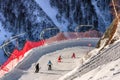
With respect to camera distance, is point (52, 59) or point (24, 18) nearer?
point (52, 59)

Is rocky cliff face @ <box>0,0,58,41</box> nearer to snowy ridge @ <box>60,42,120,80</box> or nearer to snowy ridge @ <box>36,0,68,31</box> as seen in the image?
snowy ridge @ <box>36,0,68,31</box>

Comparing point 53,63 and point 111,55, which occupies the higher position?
point 111,55

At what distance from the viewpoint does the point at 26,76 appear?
101 feet

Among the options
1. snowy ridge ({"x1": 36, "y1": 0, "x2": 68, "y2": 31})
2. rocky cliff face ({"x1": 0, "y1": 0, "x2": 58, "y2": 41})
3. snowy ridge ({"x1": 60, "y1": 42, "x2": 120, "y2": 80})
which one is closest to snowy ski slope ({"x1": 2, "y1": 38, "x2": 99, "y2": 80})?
snowy ridge ({"x1": 60, "y1": 42, "x2": 120, "y2": 80})

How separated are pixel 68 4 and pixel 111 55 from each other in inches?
3467

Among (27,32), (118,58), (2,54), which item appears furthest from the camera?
(27,32)

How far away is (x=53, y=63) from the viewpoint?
3441 centimetres

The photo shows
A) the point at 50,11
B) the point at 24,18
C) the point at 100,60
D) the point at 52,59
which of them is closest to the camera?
the point at 100,60

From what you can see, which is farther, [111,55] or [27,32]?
[27,32]

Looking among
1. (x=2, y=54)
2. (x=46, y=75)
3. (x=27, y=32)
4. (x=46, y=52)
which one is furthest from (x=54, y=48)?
(x=27, y=32)

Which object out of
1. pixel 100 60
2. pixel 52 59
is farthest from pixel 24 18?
pixel 100 60

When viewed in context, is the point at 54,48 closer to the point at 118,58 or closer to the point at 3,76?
the point at 3,76

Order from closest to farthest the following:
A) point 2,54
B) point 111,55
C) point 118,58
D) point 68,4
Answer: point 118,58 < point 111,55 < point 2,54 < point 68,4

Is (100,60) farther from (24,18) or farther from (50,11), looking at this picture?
(50,11)
